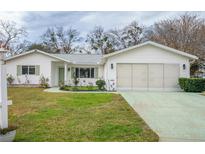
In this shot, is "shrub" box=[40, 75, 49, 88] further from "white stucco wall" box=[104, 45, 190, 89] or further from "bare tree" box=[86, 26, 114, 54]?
"bare tree" box=[86, 26, 114, 54]

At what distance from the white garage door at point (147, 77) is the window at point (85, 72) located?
6.98 m

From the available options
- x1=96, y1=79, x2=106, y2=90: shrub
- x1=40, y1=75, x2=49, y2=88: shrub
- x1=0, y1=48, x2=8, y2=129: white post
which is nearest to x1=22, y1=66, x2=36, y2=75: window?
x1=40, y1=75, x2=49, y2=88: shrub

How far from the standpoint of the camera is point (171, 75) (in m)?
20.4

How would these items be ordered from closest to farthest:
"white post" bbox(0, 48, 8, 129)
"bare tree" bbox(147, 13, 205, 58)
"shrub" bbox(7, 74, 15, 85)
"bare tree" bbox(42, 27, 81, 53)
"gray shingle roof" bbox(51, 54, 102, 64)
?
"white post" bbox(0, 48, 8, 129) → "shrub" bbox(7, 74, 15, 85) → "gray shingle roof" bbox(51, 54, 102, 64) → "bare tree" bbox(147, 13, 205, 58) → "bare tree" bbox(42, 27, 81, 53)

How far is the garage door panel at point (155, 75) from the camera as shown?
20.3m

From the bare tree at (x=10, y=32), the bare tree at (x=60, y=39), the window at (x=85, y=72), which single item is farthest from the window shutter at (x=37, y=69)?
the bare tree at (x=60, y=39)

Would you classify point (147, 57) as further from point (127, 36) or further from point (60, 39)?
point (60, 39)

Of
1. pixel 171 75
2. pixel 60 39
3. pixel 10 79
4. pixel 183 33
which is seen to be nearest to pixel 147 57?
pixel 171 75

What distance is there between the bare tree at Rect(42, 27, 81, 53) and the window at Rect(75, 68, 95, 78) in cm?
1527

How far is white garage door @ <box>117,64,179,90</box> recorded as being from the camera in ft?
66.7

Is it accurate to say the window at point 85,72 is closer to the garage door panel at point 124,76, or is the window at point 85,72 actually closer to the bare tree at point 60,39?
the garage door panel at point 124,76
